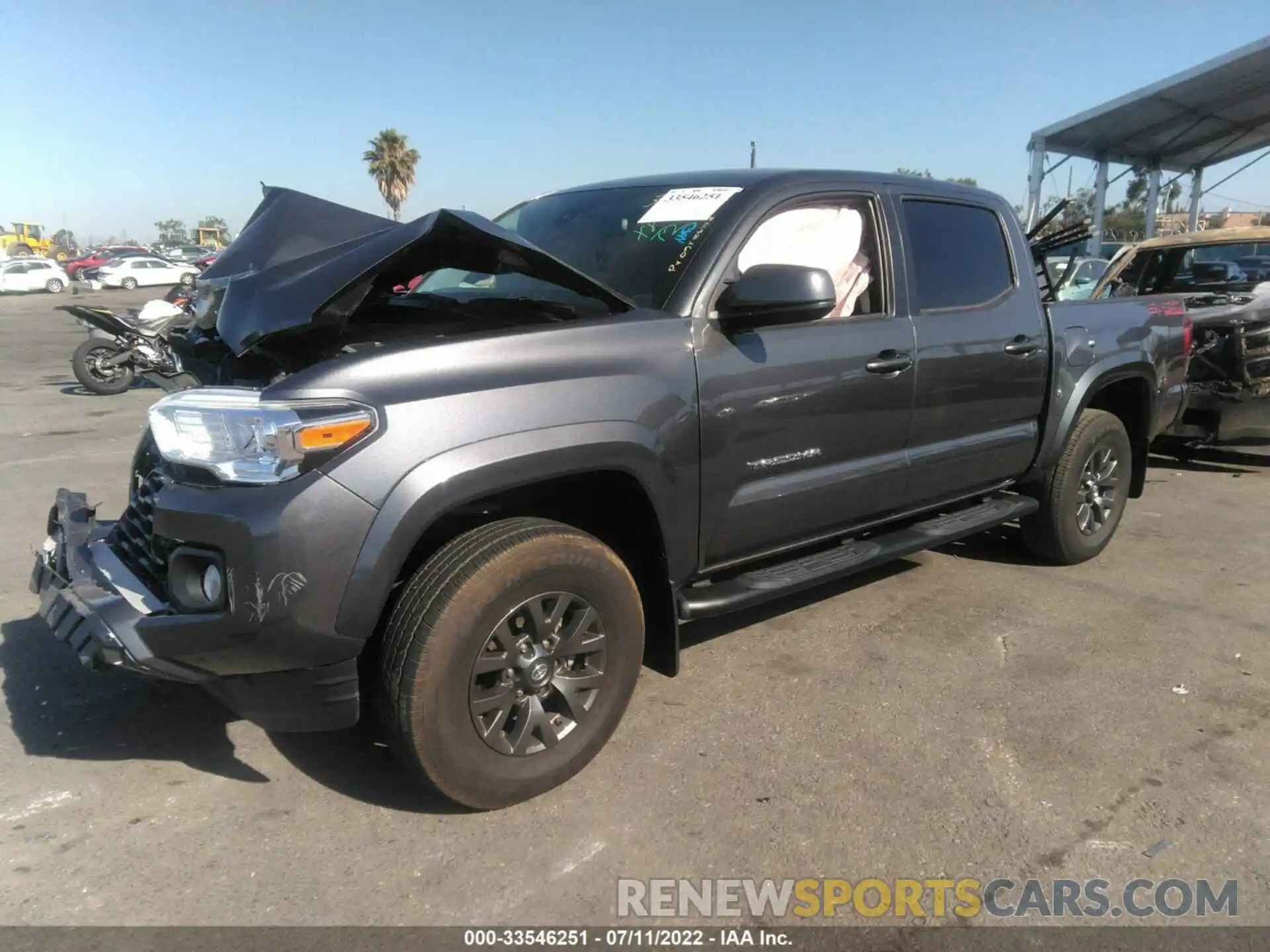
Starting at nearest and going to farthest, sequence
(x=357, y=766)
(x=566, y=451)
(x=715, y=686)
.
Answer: (x=566, y=451), (x=357, y=766), (x=715, y=686)

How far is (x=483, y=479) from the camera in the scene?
248 cm

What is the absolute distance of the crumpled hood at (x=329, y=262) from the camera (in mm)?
2561

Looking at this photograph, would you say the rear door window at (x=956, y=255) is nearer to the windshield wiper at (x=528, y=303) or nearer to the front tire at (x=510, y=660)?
the windshield wiper at (x=528, y=303)

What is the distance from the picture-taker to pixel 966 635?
4.06 m

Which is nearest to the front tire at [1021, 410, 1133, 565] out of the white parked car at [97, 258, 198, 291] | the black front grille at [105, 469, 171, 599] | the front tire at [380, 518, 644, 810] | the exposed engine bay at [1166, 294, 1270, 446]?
the exposed engine bay at [1166, 294, 1270, 446]

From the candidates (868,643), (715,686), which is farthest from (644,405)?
(868,643)

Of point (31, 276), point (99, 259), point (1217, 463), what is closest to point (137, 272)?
point (31, 276)

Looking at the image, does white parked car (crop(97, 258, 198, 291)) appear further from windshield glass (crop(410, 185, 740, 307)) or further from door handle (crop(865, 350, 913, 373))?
door handle (crop(865, 350, 913, 373))

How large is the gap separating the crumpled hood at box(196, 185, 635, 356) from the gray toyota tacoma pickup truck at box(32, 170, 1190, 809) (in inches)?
0.5

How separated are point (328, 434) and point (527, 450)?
0.53m

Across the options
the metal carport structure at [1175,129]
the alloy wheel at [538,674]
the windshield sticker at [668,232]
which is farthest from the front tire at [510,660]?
the metal carport structure at [1175,129]

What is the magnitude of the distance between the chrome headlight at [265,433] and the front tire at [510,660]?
18.5 inches

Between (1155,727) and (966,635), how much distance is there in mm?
889

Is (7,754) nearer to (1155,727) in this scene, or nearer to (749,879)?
(749,879)
